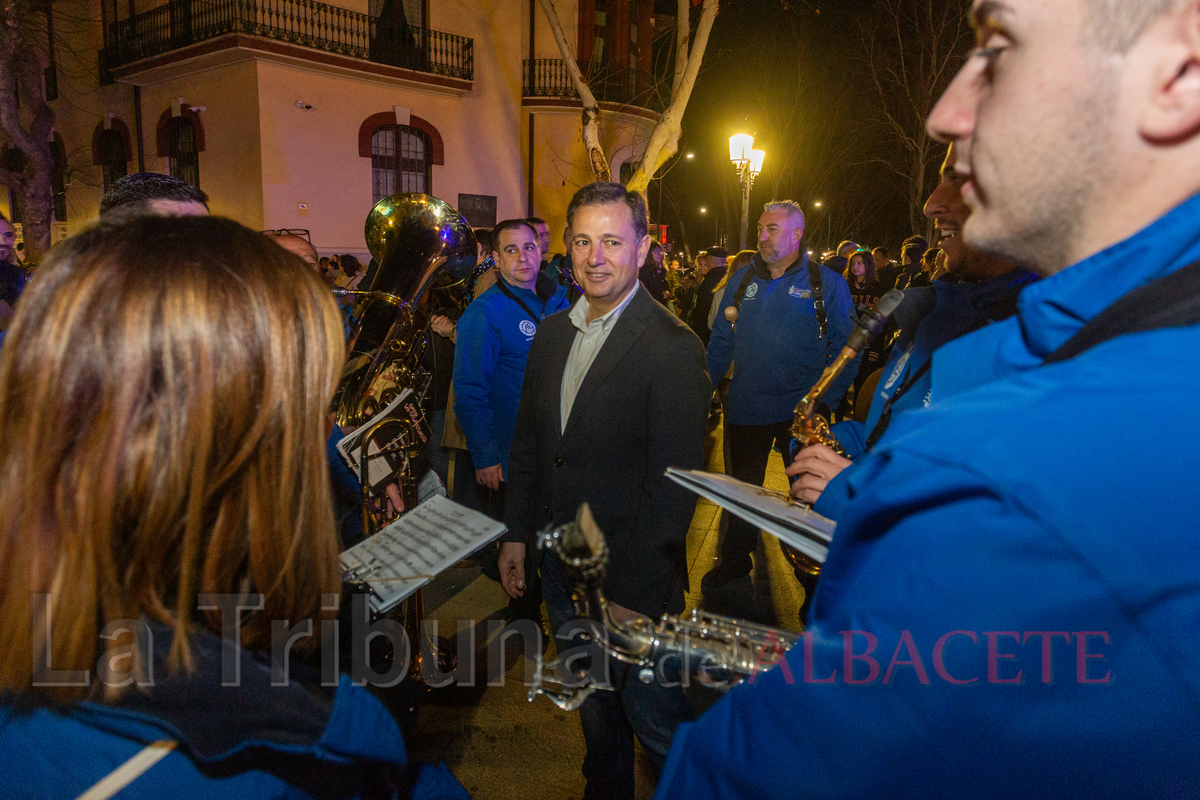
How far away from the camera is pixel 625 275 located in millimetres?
2572

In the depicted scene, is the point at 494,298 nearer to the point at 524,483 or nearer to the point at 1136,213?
the point at 524,483

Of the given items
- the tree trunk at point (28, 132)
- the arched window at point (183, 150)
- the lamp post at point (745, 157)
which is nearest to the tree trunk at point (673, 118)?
the lamp post at point (745, 157)

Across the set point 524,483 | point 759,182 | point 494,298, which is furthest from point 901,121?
point 524,483

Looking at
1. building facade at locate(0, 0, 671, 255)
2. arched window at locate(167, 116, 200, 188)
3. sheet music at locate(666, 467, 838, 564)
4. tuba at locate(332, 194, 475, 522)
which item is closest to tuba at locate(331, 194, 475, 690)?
tuba at locate(332, 194, 475, 522)

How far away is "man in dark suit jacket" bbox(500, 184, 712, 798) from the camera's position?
7.32 feet

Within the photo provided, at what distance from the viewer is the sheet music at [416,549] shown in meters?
1.32

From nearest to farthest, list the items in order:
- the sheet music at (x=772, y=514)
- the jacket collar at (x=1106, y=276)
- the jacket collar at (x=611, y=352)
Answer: the jacket collar at (x=1106, y=276) < the sheet music at (x=772, y=514) < the jacket collar at (x=611, y=352)

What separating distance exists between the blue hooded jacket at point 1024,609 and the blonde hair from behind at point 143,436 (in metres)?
0.84

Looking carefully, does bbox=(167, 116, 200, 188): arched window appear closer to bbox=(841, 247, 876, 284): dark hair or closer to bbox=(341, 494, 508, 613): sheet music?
bbox=(841, 247, 876, 284): dark hair

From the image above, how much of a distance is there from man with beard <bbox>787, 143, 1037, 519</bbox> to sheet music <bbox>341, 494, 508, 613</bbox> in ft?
3.15

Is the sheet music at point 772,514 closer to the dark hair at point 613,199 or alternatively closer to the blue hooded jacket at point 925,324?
the blue hooded jacket at point 925,324

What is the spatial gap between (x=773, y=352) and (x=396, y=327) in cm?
270

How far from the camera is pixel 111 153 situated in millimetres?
19078

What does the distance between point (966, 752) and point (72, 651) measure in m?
1.12
